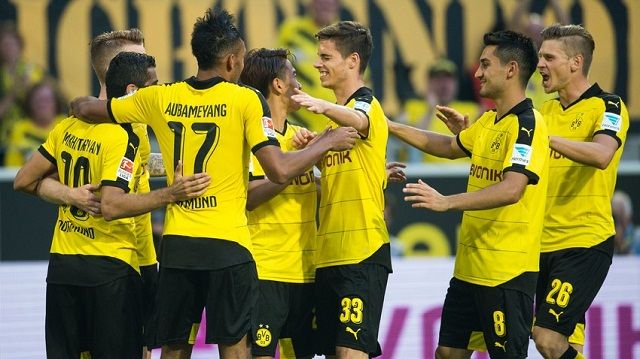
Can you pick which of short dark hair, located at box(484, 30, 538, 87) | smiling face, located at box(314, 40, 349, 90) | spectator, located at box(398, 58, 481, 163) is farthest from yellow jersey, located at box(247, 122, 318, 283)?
spectator, located at box(398, 58, 481, 163)

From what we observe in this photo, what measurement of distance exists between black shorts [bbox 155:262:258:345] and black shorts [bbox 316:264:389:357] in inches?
24.5

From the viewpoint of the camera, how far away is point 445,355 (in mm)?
6652

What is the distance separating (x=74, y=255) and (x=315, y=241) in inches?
58.8

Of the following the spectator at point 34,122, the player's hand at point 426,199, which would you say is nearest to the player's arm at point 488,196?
the player's hand at point 426,199

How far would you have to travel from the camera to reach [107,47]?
6.81 m

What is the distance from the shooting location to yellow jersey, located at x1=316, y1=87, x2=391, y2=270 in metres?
6.37

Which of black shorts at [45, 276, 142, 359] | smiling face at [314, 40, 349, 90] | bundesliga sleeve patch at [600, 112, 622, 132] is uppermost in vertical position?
smiling face at [314, 40, 349, 90]

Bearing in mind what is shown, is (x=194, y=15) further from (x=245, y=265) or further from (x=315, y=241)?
(x=245, y=265)

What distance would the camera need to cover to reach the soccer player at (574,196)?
6.76 m

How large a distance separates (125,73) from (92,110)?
1.01 feet

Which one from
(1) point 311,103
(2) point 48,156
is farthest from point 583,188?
(2) point 48,156

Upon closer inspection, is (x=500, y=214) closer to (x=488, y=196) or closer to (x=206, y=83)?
(x=488, y=196)

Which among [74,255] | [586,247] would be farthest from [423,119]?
[74,255]

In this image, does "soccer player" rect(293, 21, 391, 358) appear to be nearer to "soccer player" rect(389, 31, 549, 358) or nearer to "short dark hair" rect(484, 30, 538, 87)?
"soccer player" rect(389, 31, 549, 358)
